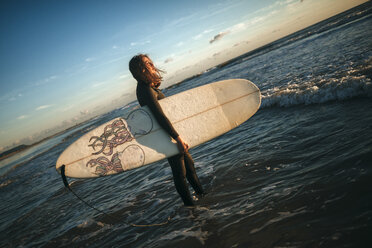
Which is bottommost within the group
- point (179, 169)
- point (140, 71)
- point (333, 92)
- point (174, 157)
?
point (333, 92)

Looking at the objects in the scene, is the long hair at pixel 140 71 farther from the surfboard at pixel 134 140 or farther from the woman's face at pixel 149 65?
the surfboard at pixel 134 140

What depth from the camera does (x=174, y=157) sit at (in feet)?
8.27

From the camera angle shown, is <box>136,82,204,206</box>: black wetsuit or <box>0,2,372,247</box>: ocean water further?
<box>136,82,204,206</box>: black wetsuit

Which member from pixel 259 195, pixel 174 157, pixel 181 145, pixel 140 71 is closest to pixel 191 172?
pixel 174 157

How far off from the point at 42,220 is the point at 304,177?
524cm

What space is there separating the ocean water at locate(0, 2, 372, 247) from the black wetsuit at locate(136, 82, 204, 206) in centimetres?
37

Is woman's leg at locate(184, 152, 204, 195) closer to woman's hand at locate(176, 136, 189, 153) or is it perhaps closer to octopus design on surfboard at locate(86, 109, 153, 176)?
woman's hand at locate(176, 136, 189, 153)

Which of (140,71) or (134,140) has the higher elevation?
(140,71)

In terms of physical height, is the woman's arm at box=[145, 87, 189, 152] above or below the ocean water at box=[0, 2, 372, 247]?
above

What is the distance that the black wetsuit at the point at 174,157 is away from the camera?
2311mm

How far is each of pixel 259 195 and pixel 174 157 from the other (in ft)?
3.86

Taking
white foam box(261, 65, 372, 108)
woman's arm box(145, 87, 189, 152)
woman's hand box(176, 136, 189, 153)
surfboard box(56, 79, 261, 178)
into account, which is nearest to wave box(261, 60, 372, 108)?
white foam box(261, 65, 372, 108)

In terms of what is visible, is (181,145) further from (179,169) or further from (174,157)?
(179,169)

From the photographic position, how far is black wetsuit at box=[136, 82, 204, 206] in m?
2.31
